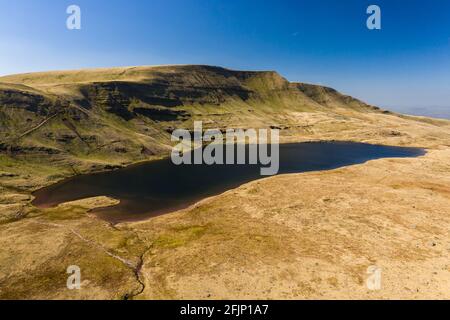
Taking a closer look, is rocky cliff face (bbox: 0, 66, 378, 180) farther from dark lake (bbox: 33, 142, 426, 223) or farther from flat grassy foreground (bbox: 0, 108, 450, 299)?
flat grassy foreground (bbox: 0, 108, 450, 299)

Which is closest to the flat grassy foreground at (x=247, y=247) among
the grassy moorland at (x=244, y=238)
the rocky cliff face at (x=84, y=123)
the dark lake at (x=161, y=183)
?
the grassy moorland at (x=244, y=238)

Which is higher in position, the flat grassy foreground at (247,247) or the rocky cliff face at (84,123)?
the rocky cliff face at (84,123)

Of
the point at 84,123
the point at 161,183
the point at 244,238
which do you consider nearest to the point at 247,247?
the point at 244,238

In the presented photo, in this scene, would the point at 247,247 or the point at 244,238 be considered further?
the point at 244,238

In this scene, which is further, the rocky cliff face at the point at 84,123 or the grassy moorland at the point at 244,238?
the rocky cliff face at the point at 84,123

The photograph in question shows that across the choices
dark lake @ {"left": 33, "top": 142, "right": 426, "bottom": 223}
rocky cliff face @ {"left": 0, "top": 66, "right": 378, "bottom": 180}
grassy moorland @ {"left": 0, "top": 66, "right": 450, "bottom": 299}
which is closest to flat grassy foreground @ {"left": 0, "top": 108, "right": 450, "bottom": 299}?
grassy moorland @ {"left": 0, "top": 66, "right": 450, "bottom": 299}

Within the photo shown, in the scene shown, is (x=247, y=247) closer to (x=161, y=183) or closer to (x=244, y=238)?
(x=244, y=238)

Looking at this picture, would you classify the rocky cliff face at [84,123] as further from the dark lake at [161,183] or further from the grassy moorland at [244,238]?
the dark lake at [161,183]

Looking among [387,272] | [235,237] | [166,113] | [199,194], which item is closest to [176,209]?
[199,194]
